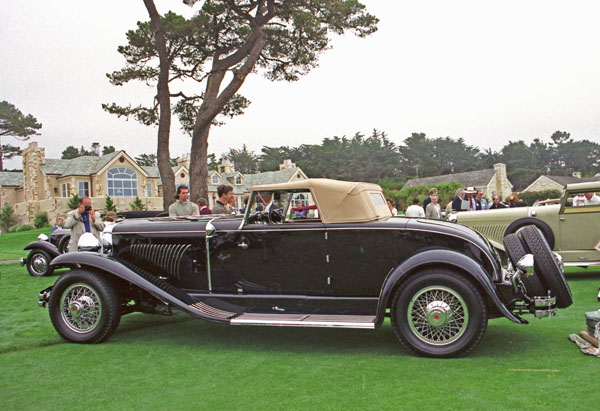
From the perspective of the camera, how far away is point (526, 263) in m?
4.30

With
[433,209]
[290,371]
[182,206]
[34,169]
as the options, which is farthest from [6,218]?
[290,371]

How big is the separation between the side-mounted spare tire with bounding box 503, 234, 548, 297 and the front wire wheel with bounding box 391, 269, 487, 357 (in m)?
0.52

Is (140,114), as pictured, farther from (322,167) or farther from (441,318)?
(322,167)

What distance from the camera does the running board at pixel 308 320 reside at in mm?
4398

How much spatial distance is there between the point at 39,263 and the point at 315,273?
1068 centimetres

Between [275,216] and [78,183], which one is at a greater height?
[78,183]

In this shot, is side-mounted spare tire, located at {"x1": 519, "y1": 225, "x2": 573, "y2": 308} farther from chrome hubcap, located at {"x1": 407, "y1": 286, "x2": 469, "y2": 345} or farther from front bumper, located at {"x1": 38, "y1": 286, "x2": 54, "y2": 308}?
front bumper, located at {"x1": 38, "y1": 286, "x2": 54, "y2": 308}

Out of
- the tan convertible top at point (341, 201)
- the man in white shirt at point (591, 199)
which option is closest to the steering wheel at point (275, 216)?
the tan convertible top at point (341, 201)

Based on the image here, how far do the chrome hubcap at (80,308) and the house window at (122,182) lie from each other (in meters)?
44.1

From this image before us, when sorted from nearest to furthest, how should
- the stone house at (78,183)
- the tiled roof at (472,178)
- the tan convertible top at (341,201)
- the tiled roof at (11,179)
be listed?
the tan convertible top at (341,201), the stone house at (78,183), the tiled roof at (11,179), the tiled roof at (472,178)

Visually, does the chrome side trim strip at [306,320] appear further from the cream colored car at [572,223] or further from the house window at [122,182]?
the house window at [122,182]

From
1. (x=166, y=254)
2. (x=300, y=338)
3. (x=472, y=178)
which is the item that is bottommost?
(x=300, y=338)

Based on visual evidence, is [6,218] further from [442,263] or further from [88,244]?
[442,263]

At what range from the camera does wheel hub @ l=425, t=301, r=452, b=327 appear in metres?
4.30
